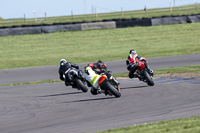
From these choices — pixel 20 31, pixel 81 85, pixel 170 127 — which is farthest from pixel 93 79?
pixel 20 31

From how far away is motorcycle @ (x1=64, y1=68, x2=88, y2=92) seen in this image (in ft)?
45.7

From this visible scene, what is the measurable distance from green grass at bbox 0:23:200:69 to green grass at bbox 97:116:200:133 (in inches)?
744

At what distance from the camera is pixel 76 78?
46.5ft

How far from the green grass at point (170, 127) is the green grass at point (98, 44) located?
1889 centimetres

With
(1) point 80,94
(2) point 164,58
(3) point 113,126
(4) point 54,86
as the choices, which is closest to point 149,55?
(2) point 164,58

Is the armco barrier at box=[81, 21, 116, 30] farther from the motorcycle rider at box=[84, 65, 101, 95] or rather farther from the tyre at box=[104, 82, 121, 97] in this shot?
the tyre at box=[104, 82, 121, 97]

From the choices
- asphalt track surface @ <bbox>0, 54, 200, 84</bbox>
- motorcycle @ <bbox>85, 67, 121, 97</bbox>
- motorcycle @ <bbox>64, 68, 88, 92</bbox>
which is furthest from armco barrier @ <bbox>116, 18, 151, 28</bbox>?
motorcycle @ <bbox>85, 67, 121, 97</bbox>

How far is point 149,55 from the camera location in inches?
1095

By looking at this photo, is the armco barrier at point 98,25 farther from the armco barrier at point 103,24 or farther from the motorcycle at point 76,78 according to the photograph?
the motorcycle at point 76,78

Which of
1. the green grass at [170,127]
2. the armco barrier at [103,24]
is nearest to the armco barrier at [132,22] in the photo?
the armco barrier at [103,24]

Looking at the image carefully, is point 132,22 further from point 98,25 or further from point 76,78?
point 76,78

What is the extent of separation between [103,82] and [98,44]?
22155mm

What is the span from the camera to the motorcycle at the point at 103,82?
1192 centimetres

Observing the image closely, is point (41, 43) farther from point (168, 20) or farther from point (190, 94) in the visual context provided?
point (190, 94)
